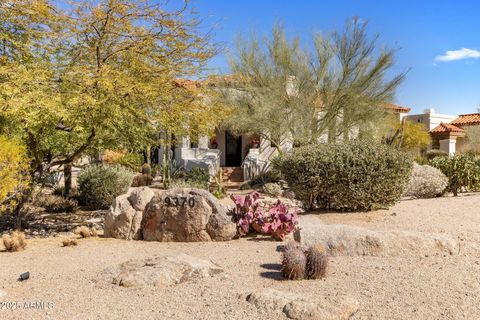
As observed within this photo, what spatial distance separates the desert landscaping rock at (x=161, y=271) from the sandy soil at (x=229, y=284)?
0.12m

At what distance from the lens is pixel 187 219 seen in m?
7.59

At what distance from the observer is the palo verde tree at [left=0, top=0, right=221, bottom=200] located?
8375 millimetres

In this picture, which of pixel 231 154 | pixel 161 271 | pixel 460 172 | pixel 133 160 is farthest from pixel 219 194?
pixel 231 154

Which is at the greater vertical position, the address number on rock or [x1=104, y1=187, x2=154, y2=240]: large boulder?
the address number on rock

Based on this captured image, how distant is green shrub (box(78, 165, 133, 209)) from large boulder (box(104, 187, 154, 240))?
6404 millimetres

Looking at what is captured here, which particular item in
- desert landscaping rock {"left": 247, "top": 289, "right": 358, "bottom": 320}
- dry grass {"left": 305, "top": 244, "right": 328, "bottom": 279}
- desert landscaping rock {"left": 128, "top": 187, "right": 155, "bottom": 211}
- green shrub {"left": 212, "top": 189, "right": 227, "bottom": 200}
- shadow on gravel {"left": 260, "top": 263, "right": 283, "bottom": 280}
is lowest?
green shrub {"left": 212, "top": 189, "right": 227, "bottom": 200}

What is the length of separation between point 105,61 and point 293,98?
11734 mm

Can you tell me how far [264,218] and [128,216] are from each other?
2.37m

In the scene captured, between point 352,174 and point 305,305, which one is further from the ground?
point 352,174

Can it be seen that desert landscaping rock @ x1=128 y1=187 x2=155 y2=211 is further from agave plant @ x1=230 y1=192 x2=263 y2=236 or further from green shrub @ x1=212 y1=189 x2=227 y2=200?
green shrub @ x1=212 y1=189 x2=227 y2=200

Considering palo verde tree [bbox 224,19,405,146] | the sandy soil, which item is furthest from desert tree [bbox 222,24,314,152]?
the sandy soil

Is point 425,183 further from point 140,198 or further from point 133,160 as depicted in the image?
point 133,160

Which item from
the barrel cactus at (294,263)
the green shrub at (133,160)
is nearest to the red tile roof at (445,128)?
the green shrub at (133,160)

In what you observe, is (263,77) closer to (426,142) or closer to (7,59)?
(7,59)
